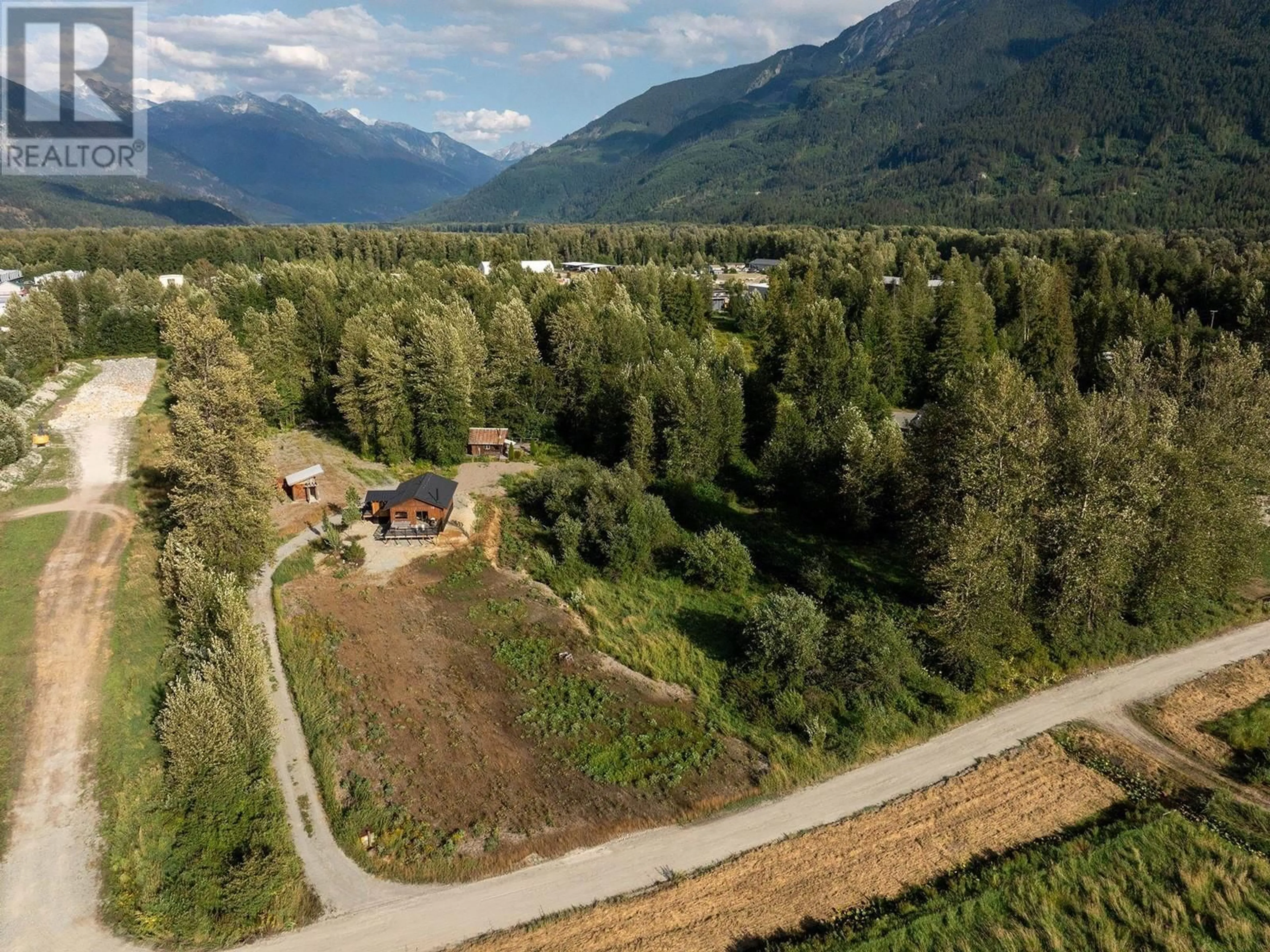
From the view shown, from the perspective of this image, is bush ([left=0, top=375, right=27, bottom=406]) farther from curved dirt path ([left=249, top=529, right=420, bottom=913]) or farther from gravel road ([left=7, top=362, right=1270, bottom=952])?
curved dirt path ([left=249, top=529, right=420, bottom=913])

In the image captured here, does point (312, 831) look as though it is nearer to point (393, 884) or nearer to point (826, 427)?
point (393, 884)

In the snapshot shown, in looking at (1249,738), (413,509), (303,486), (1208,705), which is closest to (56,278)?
(303,486)

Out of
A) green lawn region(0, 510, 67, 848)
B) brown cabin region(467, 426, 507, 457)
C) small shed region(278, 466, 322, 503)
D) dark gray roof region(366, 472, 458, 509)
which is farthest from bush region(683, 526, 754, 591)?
green lawn region(0, 510, 67, 848)

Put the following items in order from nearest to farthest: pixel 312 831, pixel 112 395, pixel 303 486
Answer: pixel 312 831
pixel 303 486
pixel 112 395

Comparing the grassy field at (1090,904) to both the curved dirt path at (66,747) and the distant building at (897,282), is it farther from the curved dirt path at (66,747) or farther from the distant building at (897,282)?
the distant building at (897,282)

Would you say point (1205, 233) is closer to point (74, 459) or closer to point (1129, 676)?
point (1129, 676)

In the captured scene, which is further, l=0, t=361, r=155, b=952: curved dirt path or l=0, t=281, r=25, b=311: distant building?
l=0, t=281, r=25, b=311: distant building
